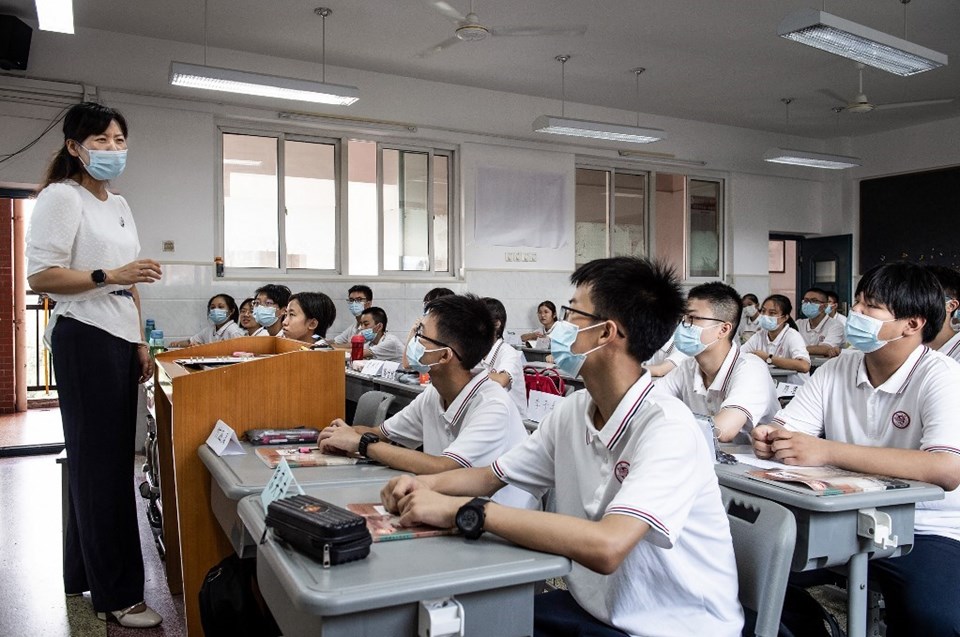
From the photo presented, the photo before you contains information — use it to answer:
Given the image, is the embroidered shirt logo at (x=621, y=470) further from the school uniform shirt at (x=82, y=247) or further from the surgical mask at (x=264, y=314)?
the surgical mask at (x=264, y=314)

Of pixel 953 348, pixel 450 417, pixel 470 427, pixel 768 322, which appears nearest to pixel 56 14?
pixel 450 417

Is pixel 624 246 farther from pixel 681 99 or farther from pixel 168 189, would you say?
pixel 168 189

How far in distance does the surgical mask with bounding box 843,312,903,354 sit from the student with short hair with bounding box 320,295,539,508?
3.12 ft

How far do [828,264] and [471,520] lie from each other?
9757 millimetres

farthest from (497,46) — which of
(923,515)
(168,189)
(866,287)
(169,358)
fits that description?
(923,515)

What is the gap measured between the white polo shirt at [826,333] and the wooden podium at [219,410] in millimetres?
5682

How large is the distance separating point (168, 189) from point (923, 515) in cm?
572

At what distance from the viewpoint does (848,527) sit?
1.62 meters

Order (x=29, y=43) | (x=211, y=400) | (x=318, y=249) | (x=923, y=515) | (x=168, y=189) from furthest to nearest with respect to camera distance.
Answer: (x=318, y=249), (x=168, y=189), (x=29, y=43), (x=211, y=400), (x=923, y=515)

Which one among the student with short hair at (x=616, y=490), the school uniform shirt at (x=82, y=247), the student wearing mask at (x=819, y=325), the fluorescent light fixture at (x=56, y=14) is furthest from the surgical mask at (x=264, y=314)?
the student wearing mask at (x=819, y=325)

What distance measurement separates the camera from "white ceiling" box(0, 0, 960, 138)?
5.42 m

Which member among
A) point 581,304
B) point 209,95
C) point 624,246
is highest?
point 209,95

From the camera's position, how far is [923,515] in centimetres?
183

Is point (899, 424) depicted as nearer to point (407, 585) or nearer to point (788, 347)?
point (407, 585)
